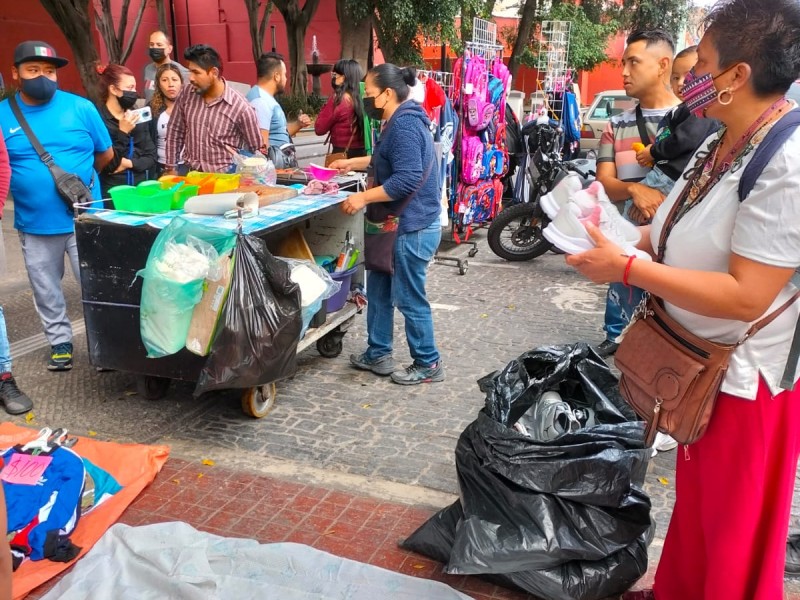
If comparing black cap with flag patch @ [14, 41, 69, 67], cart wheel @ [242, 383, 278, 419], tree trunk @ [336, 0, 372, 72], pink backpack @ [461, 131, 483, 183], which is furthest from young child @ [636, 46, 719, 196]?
tree trunk @ [336, 0, 372, 72]

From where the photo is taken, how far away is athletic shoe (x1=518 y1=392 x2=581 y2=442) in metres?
2.69

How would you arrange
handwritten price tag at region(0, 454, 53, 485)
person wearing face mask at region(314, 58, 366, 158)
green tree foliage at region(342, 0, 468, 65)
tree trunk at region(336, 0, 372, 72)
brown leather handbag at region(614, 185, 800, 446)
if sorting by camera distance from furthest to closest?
tree trunk at region(336, 0, 372, 72) → green tree foliage at region(342, 0, 468, 65) → person wearing face mask at region(314, 58, 366, 158) → handwritten price tag at region(0, 454, 53, 485) → brown leather handbag at region(614, 185, 800, 446)

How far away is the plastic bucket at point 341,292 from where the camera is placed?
15.5 ft

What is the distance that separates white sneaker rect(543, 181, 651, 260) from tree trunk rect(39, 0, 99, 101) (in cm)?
1154

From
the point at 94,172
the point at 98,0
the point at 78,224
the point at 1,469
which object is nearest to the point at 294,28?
the point at 98,0

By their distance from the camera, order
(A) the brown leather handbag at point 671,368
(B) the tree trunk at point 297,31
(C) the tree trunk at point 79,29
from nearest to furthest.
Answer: (A) the brown leather handbag at point 671,368 → (C) the tree trunk at point 79,29 → (B) the tree trunk at point 297,31

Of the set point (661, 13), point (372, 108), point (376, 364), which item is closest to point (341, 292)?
point (376, 364)

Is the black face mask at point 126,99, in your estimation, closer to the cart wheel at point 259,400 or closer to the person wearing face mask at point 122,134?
the person wearing face mask at point 122,134

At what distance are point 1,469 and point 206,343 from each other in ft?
3.42

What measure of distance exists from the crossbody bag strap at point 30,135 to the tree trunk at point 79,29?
8190 millimetres

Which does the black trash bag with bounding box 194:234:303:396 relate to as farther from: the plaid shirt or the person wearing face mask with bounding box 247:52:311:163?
the person wearing face mask with bounding box 247:52:311:163

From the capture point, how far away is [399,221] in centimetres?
432

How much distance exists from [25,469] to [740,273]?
9.22ft

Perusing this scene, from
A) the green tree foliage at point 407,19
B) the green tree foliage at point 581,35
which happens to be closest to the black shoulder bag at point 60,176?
the green tree foliage at point 407,19
